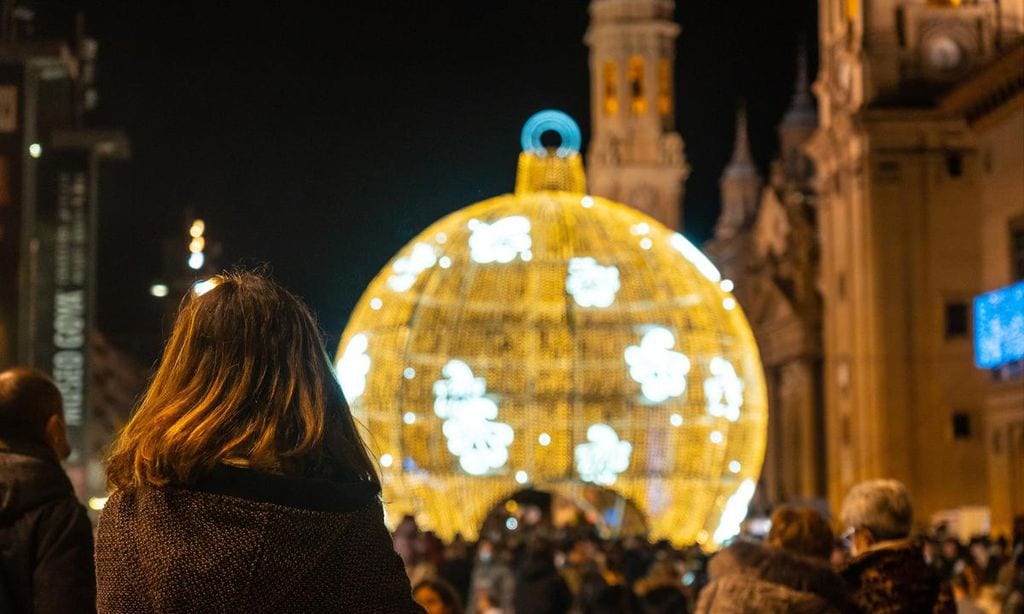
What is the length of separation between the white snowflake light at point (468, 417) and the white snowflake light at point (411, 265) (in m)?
1.23

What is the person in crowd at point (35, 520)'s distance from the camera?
4.95 meters

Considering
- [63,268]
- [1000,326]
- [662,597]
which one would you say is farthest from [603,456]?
[662,597]

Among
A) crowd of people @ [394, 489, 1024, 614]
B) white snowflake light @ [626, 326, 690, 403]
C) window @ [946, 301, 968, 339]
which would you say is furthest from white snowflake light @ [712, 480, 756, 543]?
window @ [946, 301, 968, 339]

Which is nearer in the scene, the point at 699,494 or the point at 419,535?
the point at 419,535

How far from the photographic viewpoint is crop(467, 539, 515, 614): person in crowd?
1716 cm

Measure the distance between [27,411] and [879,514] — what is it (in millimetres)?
2727

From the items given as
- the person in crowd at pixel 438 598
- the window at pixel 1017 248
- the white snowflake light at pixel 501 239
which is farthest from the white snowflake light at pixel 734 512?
the person in crowd at pixel 438 598

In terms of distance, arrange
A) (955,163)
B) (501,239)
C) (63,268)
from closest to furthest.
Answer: (501,239) → (63,268) → (955,163)

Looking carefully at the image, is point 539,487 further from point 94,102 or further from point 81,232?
point 94,102

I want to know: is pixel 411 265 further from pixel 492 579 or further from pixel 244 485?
pixel 244 485

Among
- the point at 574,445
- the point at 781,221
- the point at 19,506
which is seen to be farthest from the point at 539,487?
the point at 781,221

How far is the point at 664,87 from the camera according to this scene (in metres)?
80.2

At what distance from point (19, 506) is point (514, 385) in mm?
22397

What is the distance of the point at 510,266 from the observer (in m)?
27.8
